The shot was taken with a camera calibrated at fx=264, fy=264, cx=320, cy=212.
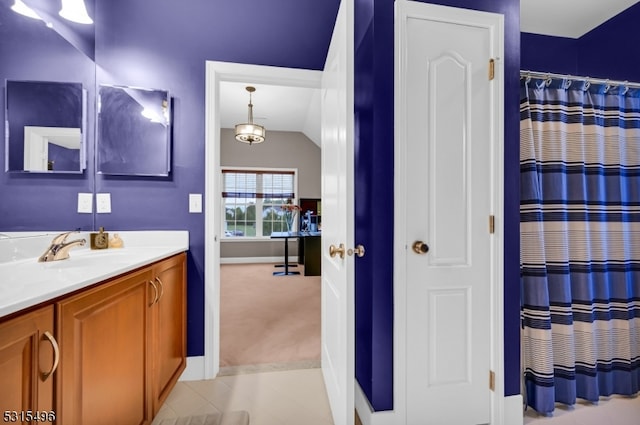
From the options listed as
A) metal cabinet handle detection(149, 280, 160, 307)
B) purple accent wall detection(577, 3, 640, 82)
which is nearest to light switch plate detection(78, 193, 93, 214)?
metal cabinet handle detection(149, 280, 160, 307)

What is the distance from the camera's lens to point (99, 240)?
1667 millimetres

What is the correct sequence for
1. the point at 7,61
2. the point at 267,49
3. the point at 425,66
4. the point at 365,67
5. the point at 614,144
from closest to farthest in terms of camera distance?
the point at 7,61, the point at 425,66, the point at 365,67, the point at 614,144, the point at 267,49

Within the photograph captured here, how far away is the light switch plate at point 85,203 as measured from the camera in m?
1.71

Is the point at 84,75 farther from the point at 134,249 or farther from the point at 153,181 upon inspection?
the point at 134,249

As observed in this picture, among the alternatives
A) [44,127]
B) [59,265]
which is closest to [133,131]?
[44,127]

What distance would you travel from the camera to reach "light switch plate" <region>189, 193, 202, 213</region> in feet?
6.07

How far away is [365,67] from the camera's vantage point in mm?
1461

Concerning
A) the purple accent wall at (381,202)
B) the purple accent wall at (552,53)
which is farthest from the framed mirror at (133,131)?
the purple accent wall at (552,53)

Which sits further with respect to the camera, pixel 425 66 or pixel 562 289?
pixel 562 289

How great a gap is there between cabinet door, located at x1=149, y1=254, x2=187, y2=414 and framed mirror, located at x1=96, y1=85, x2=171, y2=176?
686mm

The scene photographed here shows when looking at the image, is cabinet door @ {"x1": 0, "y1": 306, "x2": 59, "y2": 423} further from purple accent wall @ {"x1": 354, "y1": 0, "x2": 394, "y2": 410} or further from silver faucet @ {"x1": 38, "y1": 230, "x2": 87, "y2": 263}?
purple accent wall @ {"x1": 354, "y1": 0, "x2": 394, "y2": 410}

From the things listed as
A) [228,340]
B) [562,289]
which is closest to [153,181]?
[228,340]

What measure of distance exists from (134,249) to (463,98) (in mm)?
2136

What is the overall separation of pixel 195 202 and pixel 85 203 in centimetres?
67
